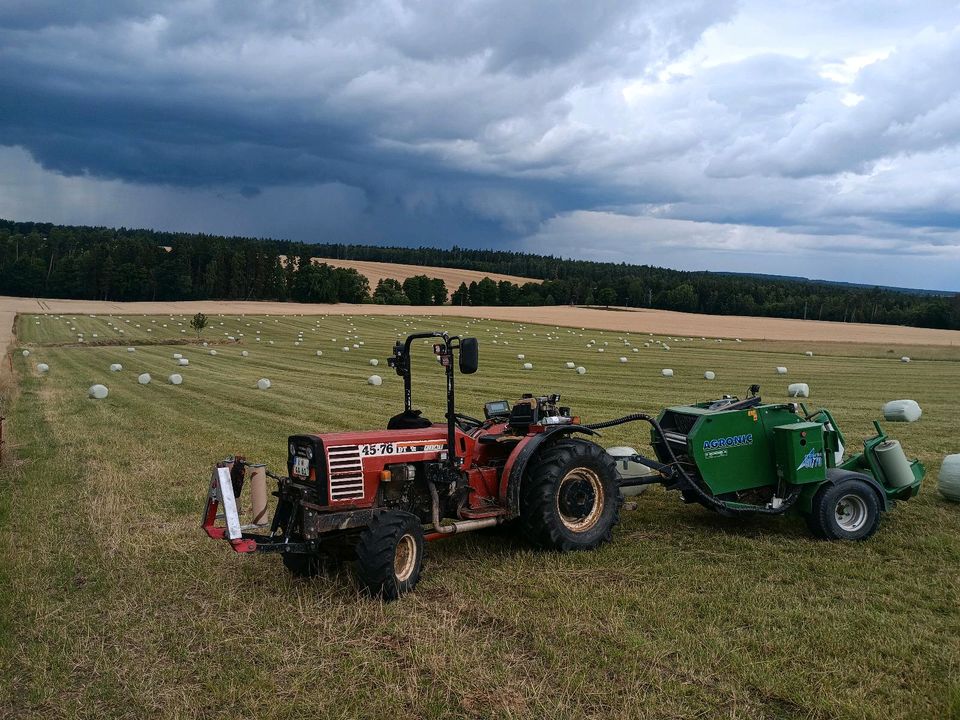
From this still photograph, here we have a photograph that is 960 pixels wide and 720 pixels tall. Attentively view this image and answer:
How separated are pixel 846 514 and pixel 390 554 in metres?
5.15

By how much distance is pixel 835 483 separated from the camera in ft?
26.6

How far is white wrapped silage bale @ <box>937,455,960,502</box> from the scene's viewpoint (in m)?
9.63

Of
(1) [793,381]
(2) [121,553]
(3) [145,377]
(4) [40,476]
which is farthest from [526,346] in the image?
(2) [121,553]

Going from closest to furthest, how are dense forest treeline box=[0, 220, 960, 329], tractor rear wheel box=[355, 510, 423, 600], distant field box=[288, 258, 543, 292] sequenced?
tractor rear wheel box=[355, 510, 423, 600] → dense forest treeline box=[0, 220, 960, 329] → distant field box=[288, 258, 543, 292]

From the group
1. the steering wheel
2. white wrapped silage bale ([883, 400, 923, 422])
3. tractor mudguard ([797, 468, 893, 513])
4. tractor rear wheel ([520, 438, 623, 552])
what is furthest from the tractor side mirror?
white wrapped silage bale ([883, 400, 923, 422])

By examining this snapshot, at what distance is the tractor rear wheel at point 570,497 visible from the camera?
7.32 metres

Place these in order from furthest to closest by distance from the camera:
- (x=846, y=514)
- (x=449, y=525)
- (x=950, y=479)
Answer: (x=950, y=479), (x=846, y=514), (x=449, y=525)

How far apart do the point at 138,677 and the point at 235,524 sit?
47.4 inches

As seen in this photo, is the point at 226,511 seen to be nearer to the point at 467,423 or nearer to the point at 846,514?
the point at 467,423

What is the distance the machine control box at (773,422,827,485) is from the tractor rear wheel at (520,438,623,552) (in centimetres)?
180

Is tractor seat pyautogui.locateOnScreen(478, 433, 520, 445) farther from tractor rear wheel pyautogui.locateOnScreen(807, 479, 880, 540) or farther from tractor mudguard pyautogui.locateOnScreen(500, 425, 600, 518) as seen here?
tractor rear wheel pyautogui.locateOnScreen(807, 479, 880, 540)

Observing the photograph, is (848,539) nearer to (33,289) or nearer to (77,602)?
(77,602)

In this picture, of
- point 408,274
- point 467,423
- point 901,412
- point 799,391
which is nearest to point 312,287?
point 408,274

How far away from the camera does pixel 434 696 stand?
4809mm
